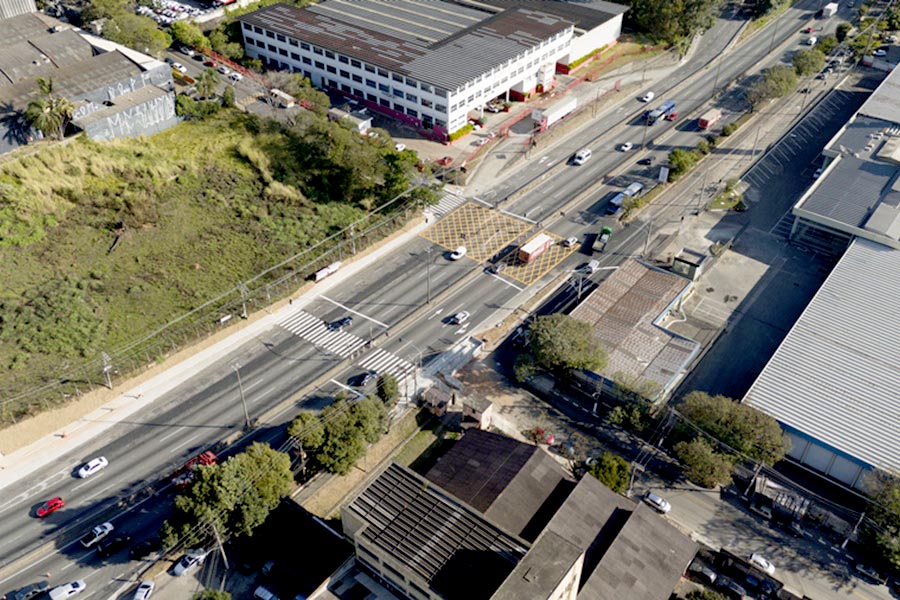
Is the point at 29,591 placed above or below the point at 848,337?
below

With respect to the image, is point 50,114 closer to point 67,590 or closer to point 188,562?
point 67,590

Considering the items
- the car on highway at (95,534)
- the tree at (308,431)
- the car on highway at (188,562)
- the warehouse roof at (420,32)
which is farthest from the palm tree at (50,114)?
the car on highway at (188,562)

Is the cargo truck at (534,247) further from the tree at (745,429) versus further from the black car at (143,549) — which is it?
the black car at (143,549)

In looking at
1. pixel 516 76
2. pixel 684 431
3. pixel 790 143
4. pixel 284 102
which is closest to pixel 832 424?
pixel 684 431

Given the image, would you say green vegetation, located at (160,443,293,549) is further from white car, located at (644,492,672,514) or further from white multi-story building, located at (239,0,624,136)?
white multi-story building, located at (239,0,624,136)

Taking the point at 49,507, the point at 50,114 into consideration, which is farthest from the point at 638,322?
the point at 50,114
